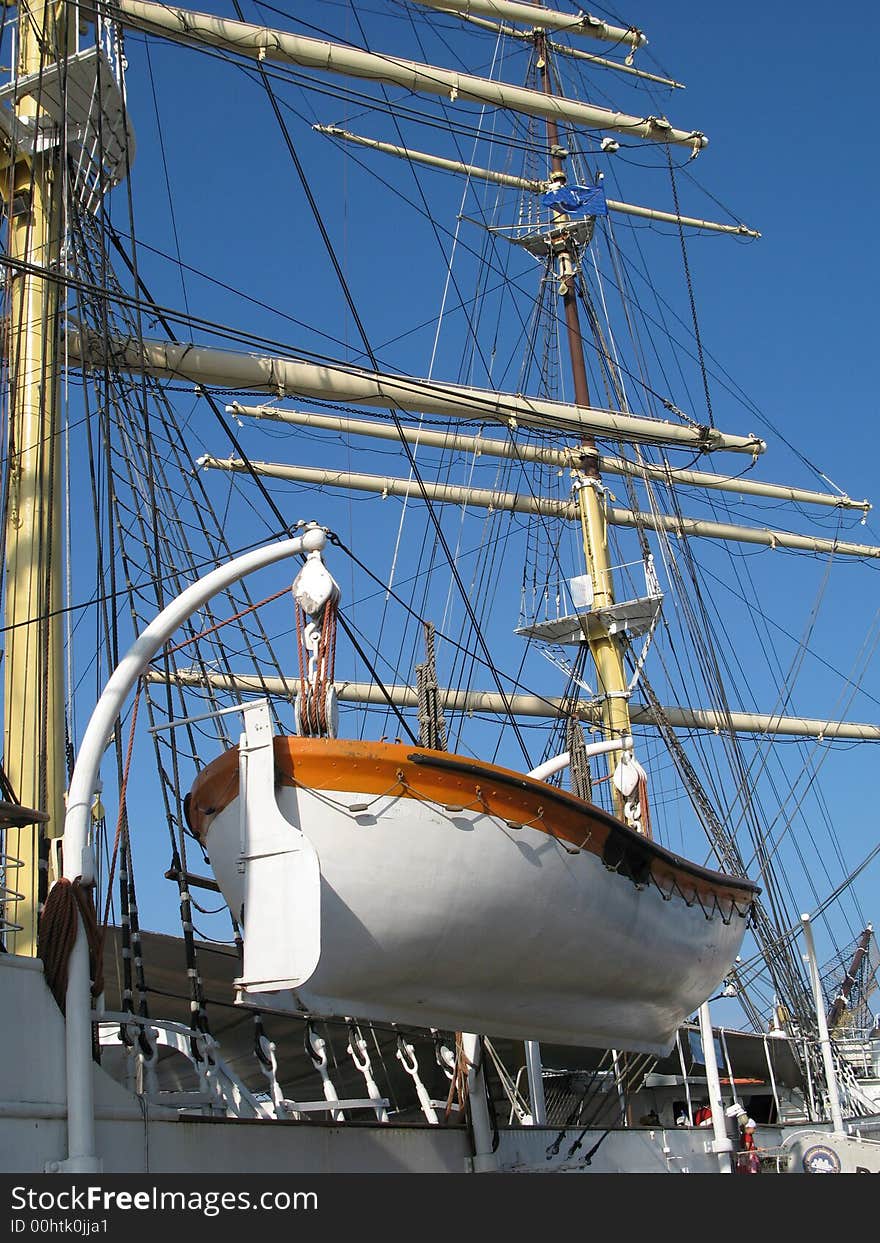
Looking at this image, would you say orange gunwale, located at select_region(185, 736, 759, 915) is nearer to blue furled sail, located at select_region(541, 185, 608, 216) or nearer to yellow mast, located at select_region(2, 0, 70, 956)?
yellow mast, located at select_region(2, 0, 70, 956)

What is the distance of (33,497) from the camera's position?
1381cm

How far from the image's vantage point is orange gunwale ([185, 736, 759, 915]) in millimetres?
8578

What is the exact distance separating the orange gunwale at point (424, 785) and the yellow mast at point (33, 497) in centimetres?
243

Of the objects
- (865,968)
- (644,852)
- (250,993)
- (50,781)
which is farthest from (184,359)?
(865,968)

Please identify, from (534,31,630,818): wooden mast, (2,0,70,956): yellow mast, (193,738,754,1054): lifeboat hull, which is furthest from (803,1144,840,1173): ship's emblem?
(2,0,70,956): yellow mast

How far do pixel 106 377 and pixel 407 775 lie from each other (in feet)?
21.8

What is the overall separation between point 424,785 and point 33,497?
6.82 meters

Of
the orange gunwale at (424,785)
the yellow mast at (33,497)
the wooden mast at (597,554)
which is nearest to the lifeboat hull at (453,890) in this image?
the orange gunwale at (424,785)

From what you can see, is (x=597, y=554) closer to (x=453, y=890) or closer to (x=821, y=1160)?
(x=821, y=1160)

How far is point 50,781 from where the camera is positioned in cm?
1266

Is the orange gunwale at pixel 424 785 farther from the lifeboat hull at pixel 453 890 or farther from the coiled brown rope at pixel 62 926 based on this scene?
the coiled brown rope at pixel 62 926

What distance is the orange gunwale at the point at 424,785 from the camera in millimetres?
8578

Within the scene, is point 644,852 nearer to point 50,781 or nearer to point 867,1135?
point 50,781

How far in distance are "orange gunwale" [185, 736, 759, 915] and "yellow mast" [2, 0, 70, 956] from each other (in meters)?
2.43
